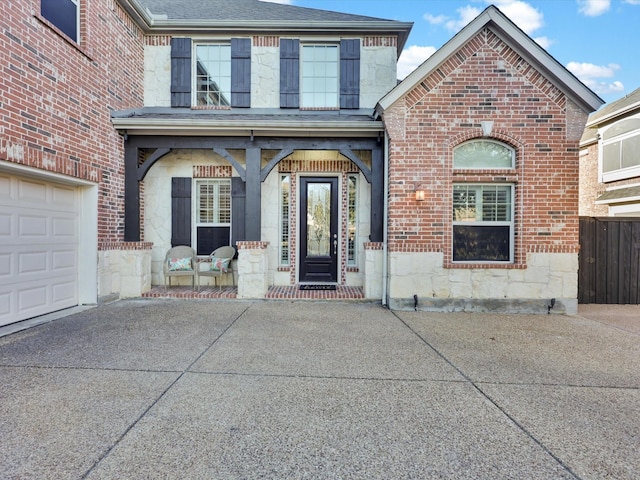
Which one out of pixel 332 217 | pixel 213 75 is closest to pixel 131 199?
pixel 213 75

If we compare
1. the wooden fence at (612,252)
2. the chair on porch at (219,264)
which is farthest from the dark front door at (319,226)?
the wooden fence at (612,252)

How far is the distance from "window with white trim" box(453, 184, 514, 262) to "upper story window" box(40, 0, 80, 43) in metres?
6.79

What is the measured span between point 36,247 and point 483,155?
7.14 metres

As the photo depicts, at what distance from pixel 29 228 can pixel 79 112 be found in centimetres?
197

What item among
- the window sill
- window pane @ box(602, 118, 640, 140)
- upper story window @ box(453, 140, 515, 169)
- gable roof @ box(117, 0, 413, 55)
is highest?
gable roof @ box(117, 0, 413, 55)

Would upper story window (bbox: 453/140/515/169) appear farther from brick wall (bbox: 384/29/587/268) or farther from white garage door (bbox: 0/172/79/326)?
white garage door (bbox: 0/172/79/326)

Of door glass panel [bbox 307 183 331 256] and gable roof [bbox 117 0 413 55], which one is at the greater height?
gable roof [bbox 117 0 413 55]

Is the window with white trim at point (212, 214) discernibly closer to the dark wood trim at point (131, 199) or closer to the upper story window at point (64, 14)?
the dark wood trim at point (131, 199)

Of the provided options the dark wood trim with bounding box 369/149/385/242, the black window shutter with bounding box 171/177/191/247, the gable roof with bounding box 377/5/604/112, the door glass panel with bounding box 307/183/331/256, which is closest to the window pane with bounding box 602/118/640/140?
the gable roof with bounding box 377/5/604/112

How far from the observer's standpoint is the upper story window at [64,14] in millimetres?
4980

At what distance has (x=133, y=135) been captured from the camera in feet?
20.9

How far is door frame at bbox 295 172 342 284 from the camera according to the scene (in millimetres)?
7191

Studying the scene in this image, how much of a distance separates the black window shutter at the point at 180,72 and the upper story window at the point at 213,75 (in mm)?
187

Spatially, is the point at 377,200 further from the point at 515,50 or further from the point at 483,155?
the point at 515,50
